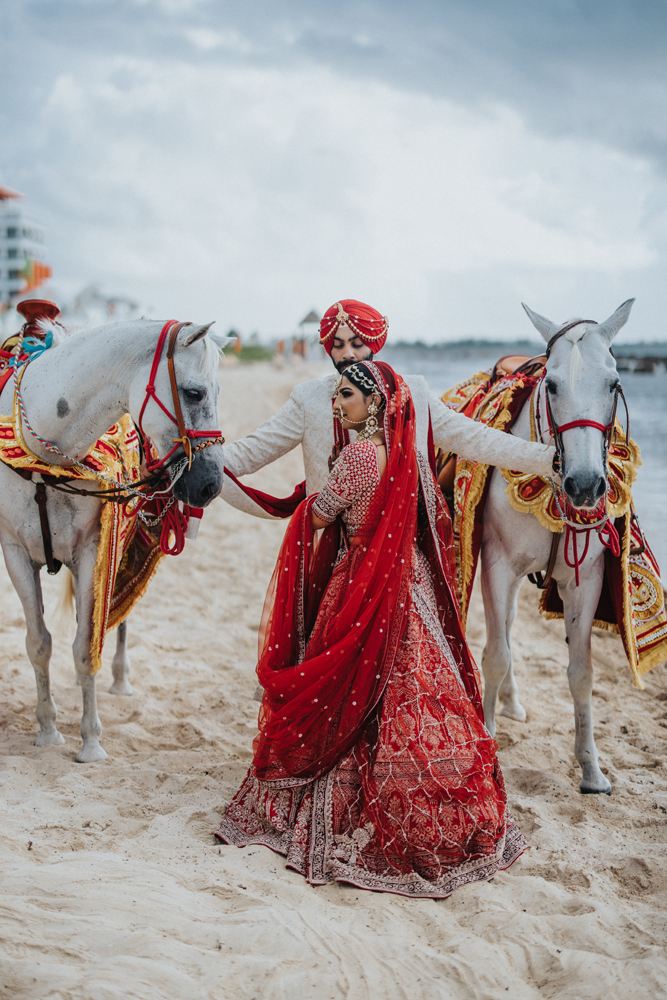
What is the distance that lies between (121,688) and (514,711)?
214cm

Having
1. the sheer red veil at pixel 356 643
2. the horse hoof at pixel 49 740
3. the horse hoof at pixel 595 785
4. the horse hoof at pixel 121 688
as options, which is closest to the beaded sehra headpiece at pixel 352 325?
the sheer red veil at pixel 356 643

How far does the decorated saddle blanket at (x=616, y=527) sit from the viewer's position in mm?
3176

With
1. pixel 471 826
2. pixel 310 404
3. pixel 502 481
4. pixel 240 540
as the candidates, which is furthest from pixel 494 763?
pixel 240 540

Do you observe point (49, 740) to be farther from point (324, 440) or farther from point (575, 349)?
point (575, 349)

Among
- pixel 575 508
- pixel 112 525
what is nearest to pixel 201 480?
pixel 112 525

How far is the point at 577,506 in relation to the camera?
109 inches

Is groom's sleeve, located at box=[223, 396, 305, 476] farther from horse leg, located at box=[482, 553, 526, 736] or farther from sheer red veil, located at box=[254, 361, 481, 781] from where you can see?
horse leg, located at box=[482, 553, 526, 736]

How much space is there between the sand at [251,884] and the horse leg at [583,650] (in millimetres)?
134

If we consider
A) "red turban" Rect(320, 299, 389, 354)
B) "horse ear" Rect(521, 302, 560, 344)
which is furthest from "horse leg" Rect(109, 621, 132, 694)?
"horse ear" Rect(521, 302, 560, 344)

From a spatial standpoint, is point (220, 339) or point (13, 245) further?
point (13, 245)

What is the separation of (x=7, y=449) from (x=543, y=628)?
3934 mm

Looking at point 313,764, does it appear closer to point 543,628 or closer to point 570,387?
point 570,387

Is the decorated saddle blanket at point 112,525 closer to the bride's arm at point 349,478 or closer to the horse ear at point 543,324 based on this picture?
the bride's arm at point 349,478

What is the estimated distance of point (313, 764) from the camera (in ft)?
8.78
